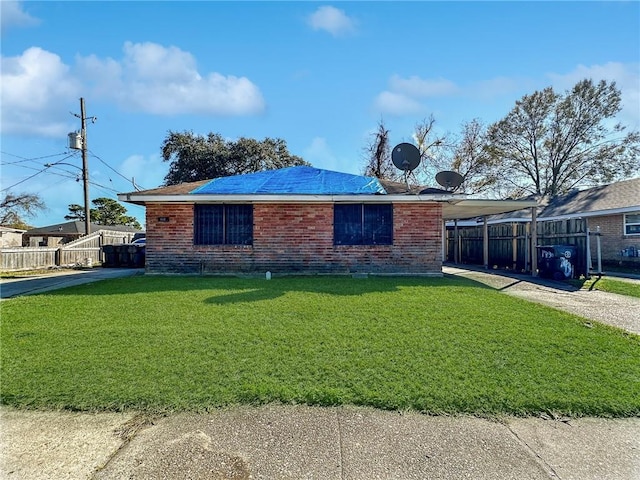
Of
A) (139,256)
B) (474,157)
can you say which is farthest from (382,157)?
(139,256)

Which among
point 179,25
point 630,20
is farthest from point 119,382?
point 630,20

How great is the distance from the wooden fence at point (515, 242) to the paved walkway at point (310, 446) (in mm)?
10513

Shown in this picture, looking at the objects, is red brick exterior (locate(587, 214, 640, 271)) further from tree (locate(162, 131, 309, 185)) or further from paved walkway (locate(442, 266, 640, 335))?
tree (locate(162, 131, 309, 185))

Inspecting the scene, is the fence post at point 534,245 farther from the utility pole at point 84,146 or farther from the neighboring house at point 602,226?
the utility pole at point 84,146

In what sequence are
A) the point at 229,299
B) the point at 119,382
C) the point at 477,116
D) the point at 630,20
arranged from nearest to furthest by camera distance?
1. the point at 119,382
2. the point at 229,299
3. the point at 630,20
4. the point at 477,116

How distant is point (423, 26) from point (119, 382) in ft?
29.3

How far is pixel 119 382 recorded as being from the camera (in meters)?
3.45

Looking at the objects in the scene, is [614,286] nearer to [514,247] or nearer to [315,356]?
[514,247]

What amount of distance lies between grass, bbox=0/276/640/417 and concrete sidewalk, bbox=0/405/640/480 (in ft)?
0.62

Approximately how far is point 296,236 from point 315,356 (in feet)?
22.8

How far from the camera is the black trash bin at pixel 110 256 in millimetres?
16797

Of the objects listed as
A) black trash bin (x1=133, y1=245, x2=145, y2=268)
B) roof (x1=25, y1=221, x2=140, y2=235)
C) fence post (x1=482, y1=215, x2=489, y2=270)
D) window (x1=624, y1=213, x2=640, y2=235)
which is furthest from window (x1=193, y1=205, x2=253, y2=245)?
roof (x1=25, y1=221, x2=140, y2=235)

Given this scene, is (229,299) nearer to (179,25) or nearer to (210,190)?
(210,190)

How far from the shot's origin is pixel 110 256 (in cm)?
1688
